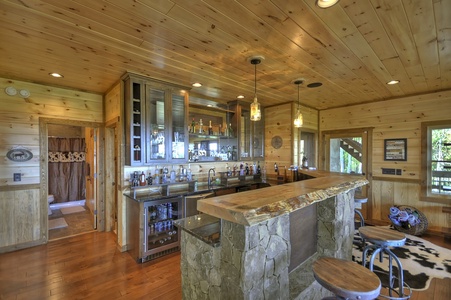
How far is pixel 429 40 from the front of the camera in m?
2.21

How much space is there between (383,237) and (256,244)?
4.98ft

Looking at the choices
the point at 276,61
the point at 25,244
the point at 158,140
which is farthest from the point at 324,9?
the point at 25,244

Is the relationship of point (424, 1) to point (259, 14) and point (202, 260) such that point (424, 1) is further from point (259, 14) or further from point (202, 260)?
point (202, 260)

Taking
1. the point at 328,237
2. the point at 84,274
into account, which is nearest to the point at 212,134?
the point at 328,237

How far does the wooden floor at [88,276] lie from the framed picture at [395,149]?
5.49ft

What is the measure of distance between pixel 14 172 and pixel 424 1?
206 inches

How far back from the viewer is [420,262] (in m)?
3.01

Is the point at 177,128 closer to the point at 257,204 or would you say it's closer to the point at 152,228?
the point at 152,228

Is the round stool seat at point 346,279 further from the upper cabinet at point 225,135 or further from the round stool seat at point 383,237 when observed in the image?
the upper cabinet at point 225,135

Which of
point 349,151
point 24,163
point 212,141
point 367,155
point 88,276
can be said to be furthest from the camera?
point 349,151

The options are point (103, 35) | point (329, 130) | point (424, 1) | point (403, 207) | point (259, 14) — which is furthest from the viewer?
point (329, 130)

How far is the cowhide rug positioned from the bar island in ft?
3.91

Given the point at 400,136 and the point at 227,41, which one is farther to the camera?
the point at 400,136

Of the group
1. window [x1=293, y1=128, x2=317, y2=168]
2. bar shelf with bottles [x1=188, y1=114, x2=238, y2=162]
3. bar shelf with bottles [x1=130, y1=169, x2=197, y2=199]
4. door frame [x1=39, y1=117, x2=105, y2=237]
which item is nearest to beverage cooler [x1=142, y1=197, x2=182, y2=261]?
bar shelf with bottles [x1=130, y1=169, x2=197, y2=199]
